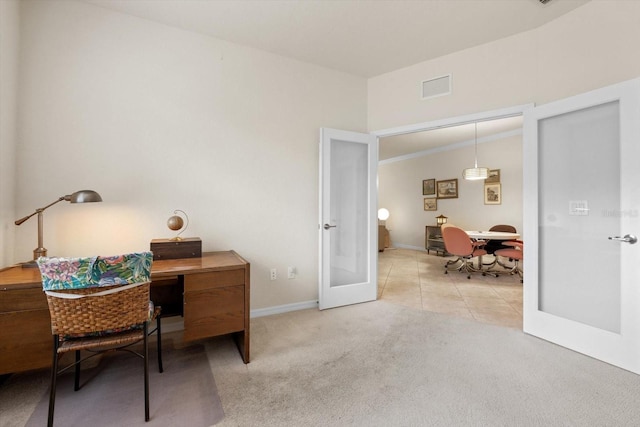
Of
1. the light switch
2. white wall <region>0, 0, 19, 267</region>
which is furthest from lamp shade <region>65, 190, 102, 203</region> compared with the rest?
the light switch

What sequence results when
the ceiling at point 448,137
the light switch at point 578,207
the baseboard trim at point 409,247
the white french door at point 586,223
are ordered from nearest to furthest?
the white french door at point 586,223 → the light switch at point 578,207 → the ceiling at point 448,137 → the baseboard trim at point 409,247

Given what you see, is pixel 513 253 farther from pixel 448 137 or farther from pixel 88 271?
pixel 88 271

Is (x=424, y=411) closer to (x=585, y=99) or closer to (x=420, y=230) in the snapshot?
(x=585, y=99)

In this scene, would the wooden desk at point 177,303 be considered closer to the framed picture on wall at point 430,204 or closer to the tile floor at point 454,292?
the tile floor at point 454,292

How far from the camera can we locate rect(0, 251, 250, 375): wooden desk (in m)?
1.57

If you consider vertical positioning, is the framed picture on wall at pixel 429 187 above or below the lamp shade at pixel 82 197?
above

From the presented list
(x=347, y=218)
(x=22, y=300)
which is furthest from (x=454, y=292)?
(x=22, y=300)

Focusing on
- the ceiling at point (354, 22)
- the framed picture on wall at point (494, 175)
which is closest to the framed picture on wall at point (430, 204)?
the framed picture on wall at point (494, 175)

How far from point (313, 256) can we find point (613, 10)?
10.8 ft

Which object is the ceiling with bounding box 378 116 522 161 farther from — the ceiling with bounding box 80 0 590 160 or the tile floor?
the tile floor

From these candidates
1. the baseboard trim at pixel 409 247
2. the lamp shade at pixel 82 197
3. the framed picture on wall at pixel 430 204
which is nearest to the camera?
the lamp shade at pixel 82 197

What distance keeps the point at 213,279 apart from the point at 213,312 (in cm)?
24

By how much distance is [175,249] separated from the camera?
2270mm

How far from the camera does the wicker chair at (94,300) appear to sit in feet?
4.50
